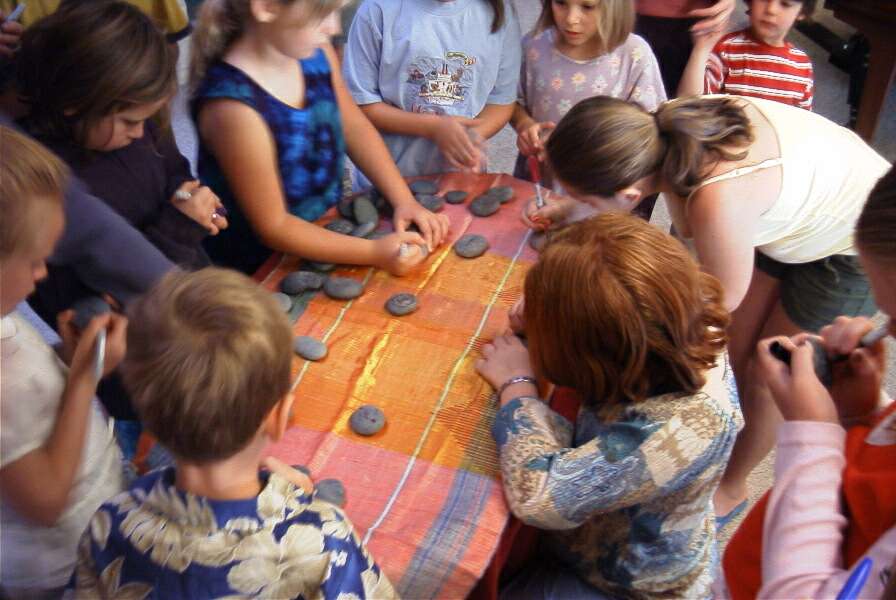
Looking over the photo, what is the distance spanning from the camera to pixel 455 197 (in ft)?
6.16

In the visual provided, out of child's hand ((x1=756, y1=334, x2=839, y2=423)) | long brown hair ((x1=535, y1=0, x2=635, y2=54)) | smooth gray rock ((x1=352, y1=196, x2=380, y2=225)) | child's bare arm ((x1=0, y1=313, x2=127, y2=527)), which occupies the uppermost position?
long brown hair ((x1=535, y1=0, x2=635, y2=54))

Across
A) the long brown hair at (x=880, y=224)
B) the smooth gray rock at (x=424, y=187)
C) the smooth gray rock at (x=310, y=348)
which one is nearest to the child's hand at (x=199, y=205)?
the smooth gray rock at (x=310, y=348)

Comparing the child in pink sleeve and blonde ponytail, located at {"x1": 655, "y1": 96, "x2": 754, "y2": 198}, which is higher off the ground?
blonde ponytail, located at {"x1": 655, "y1": 96, "x2": 754, "y2": 198}

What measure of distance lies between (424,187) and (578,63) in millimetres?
645

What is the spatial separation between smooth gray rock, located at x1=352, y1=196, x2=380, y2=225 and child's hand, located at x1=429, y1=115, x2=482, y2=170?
1.03 ft

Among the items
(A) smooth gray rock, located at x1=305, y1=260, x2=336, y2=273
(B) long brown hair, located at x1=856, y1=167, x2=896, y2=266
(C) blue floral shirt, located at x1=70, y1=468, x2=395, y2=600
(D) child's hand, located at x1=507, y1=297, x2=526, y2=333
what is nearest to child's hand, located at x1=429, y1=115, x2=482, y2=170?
(A) smooth gray rock, located at x1=305, y1=260, x2=336, y2=273

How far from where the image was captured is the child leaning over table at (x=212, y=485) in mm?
859

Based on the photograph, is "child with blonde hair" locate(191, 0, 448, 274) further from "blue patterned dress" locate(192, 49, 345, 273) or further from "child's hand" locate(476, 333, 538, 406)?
"child's hand" locate(476, 333, 538, 406)

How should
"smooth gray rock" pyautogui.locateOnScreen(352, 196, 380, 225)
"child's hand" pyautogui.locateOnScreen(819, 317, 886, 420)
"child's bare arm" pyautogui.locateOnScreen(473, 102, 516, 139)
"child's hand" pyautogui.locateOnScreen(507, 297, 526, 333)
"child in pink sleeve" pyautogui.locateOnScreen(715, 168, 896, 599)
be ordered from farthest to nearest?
"child's bare arm" pyautogui.locateOnScreen(473, 102, 516, 139) < "smooth gray rock" pyautogui.locateOnScreen(352, 196, 380, 225) < "child's hand" pyautogui.locateOnScreen(507, 297, 526, 333) < "child's hand" pyautogui.locateOnScreen(819, 317, 886, 420) < "child in pink sleeve" pyautogui.locateOnScreen(715, 168, 896, 599)

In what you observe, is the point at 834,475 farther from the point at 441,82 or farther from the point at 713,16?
the point at 713,16

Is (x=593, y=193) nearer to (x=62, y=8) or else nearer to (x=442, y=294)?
(x=442, y=294)

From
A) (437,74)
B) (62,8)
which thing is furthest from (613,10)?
(62,8)

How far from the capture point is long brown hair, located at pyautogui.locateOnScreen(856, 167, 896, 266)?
0.97 m

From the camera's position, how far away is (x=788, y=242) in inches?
68.5
